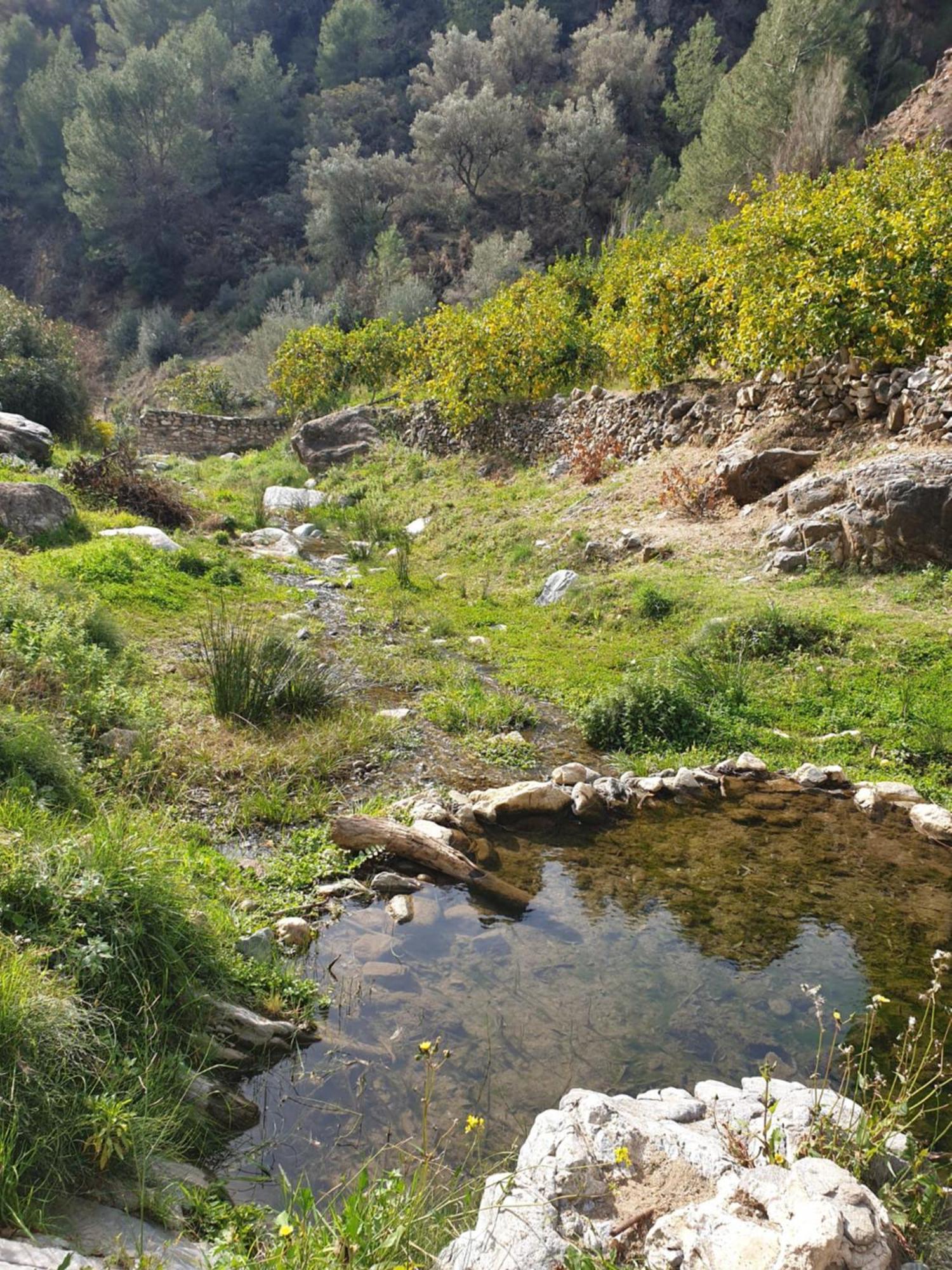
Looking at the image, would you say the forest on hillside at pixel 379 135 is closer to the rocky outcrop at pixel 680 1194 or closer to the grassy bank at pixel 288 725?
the grassy bank at pixel 288 725

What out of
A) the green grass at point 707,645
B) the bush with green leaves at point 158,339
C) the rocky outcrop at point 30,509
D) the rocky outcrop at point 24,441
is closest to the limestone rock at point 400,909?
the green grass at point 707,645

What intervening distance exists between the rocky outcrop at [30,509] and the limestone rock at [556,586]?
6.13 meters

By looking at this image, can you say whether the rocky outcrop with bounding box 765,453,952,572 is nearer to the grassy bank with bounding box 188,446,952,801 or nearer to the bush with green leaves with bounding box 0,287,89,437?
the grassy bank with bounding box 188,446,952,801

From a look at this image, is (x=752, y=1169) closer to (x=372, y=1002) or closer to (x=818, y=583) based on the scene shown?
(x=372, y=1002)

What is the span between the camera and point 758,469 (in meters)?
10.0

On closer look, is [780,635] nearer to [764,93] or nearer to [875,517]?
[875,517]

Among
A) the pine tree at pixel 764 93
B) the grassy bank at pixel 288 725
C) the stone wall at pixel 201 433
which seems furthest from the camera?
the pine tree at pixel 764 93

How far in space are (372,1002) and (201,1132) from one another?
0.89 m

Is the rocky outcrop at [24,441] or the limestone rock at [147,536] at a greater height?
the rocky outcrop at [24,441]

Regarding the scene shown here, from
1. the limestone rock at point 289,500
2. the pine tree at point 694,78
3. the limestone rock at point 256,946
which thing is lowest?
the limestone rock at point 289,500

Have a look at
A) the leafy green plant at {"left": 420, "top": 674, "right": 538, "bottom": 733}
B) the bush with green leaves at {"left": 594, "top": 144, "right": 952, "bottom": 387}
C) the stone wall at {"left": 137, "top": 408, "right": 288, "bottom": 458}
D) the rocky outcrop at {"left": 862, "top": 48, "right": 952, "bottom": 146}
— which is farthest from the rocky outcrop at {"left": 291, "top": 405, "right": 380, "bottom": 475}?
the rocky outcrop at {"left": 862, "top": 48, "right": 952, "bottom": 146}

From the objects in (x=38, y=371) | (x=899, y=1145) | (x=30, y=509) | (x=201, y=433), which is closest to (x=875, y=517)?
(x=899, y=1145)

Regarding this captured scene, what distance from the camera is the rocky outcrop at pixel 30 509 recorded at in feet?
30.1

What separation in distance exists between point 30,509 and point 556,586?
21.4ft
